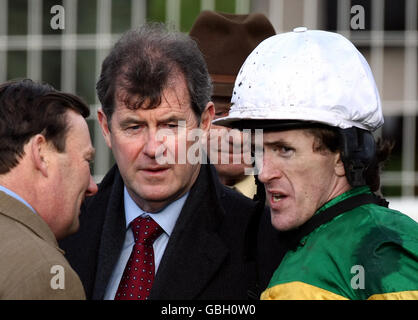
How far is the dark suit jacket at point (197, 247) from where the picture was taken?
317 cm

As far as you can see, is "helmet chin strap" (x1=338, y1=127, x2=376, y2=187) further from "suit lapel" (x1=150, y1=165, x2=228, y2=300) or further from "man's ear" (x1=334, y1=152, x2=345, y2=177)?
"suit lapel" (x1=150, y1=165, x2=228, y2=300)

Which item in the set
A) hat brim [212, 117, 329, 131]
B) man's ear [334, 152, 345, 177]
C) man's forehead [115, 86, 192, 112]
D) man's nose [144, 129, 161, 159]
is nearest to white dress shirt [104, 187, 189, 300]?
man's nose [144, 129, 161, 159]

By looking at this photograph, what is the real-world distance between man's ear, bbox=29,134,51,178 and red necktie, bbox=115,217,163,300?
62 cm

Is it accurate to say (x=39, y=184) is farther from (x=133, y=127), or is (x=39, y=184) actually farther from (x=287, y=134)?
(x=287, y=134)

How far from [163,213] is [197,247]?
8.4 inches

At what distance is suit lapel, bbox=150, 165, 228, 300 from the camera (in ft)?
10.3

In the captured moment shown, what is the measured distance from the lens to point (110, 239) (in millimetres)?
3309

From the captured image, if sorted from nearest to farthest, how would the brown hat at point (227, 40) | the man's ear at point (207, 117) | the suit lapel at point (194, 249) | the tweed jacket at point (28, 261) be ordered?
the tweed jacket at point (28, 261)
the suit lapel at point (194, 249)
the man's ear at point (207, 117)
the brown hat at point (227, 40)

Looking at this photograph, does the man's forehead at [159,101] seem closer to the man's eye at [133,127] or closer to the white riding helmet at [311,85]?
the man's eye at [133,127]

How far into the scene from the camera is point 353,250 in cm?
260

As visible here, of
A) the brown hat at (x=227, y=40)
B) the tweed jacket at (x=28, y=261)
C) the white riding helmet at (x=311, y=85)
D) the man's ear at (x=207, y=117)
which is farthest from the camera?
the brown hat at (x=227, y=40)

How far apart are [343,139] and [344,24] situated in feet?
16.0

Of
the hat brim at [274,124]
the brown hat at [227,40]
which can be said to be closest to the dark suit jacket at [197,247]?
the hat brim at [274,124]
